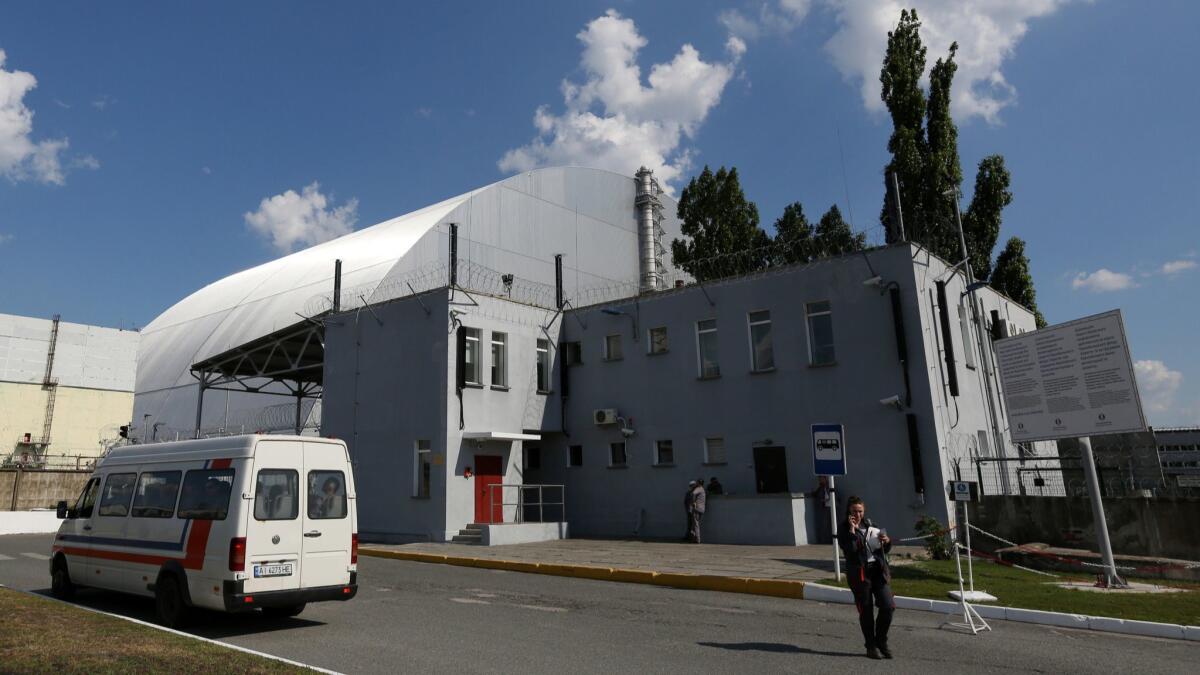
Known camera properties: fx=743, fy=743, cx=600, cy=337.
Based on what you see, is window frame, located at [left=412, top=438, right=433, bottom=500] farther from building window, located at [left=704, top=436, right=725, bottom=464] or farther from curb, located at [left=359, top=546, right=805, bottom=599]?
building window, located at [left=704, top=436, right=725, bottom=464]

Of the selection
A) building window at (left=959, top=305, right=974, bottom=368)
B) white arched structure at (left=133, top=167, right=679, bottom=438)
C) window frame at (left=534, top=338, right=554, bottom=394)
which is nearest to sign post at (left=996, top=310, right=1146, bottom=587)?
building window at (left=959, top=305, right=974, bottom=368)

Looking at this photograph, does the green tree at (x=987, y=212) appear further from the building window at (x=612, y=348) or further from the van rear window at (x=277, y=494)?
the van rear window at (x=277, y=494)

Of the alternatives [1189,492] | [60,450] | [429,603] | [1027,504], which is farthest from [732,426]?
[60,450]

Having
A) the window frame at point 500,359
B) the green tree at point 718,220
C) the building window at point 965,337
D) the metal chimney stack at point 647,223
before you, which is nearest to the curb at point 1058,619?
the building window at point 965,337

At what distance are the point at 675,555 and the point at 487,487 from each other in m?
7.89

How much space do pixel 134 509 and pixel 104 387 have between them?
1728 inches

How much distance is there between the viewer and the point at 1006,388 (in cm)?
1476

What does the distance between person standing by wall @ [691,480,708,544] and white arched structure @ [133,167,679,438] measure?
67.7 feet

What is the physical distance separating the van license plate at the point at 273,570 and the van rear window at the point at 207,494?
2.61 feet

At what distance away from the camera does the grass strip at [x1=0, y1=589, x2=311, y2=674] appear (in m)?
6.38

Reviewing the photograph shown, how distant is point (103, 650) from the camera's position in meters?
7.07

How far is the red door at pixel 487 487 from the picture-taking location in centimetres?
2302

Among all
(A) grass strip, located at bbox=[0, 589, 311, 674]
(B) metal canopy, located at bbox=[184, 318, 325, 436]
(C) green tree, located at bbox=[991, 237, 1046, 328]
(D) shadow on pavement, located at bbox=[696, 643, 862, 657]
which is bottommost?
(D) shadow on pavement, located at bbox=[696, 643, 862, 657]

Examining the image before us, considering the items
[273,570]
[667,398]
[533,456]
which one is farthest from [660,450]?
[273,570]
